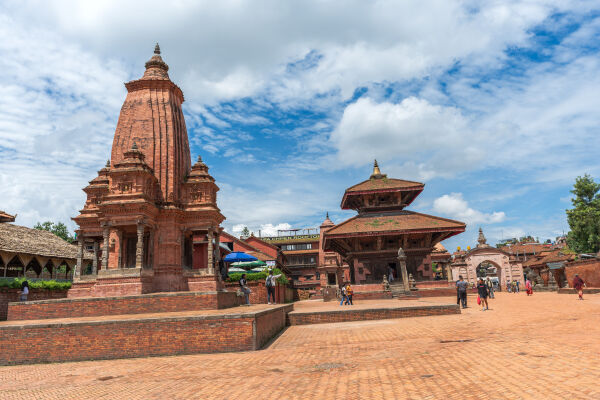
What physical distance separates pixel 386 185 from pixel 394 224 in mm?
4719

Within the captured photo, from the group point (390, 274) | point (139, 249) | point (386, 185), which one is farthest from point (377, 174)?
point (139, 249)

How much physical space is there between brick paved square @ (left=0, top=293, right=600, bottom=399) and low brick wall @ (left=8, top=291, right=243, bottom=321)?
523 centimetres

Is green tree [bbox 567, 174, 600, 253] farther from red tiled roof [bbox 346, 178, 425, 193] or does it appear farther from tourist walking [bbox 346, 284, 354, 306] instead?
tourist walking [bbox 346, 284, 354, 306]

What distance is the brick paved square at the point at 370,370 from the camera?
584 cm

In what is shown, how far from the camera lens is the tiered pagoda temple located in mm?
29984

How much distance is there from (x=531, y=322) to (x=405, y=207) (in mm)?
23868

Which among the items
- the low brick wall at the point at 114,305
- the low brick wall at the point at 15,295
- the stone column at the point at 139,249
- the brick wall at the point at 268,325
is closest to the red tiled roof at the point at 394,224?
the stone column at the point at 139,249

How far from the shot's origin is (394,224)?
102 feet

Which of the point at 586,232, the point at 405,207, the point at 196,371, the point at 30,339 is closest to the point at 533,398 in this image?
the point at 196,371

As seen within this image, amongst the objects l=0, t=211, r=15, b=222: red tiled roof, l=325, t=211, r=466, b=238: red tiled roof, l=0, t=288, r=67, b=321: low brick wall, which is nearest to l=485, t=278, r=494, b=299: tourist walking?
l=325, t=211, r=466, b=238: red tiled roof

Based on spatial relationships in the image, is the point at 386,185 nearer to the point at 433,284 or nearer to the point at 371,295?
the point at 433,284

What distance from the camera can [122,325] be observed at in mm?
10570

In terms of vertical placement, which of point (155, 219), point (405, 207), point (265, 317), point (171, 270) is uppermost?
point (405, 207)

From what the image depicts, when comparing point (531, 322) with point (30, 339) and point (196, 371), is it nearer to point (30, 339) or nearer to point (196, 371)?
point (196, 371)
